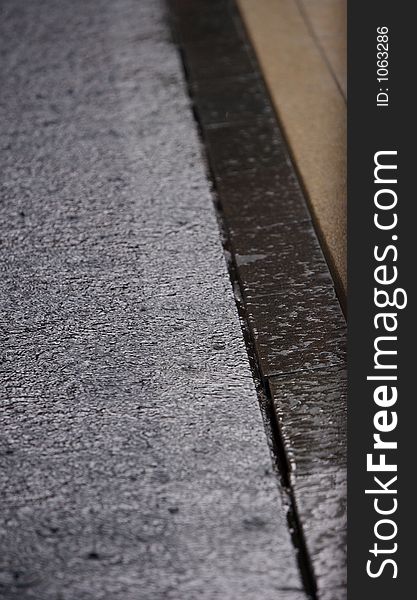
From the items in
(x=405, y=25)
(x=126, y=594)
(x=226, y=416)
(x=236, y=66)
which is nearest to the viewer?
(x=126, y=594)

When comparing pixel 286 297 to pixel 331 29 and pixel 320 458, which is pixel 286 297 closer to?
pixel 320 458

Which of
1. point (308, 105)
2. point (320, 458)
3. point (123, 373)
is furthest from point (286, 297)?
point (308, 105)

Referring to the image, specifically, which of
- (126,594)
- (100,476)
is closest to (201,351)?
(100,476)

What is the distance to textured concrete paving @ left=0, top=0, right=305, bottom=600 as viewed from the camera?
181 centimetres

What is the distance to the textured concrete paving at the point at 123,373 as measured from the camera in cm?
181

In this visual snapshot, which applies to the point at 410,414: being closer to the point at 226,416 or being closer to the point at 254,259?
the point at 226,416

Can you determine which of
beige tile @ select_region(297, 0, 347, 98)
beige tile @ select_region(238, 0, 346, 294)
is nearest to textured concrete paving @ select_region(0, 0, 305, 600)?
beige tile @ select_region(238, 0, 346, 294)

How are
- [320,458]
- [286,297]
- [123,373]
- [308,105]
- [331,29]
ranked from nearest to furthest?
[320,458]
[123,373]
[286,297]
[308,105]
[331,29]

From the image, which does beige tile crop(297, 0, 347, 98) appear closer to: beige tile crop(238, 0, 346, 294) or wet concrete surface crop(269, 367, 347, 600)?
beige tile crop(238, 0, 346, 294)

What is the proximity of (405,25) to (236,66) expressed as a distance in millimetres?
1456

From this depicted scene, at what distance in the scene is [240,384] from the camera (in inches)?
88.3

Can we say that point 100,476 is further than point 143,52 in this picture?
No

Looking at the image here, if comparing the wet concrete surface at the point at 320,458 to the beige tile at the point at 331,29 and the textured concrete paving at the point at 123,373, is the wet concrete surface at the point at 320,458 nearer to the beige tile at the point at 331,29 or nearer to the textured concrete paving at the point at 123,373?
the textured concrete paving at the point at 123,373

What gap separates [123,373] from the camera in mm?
2299
